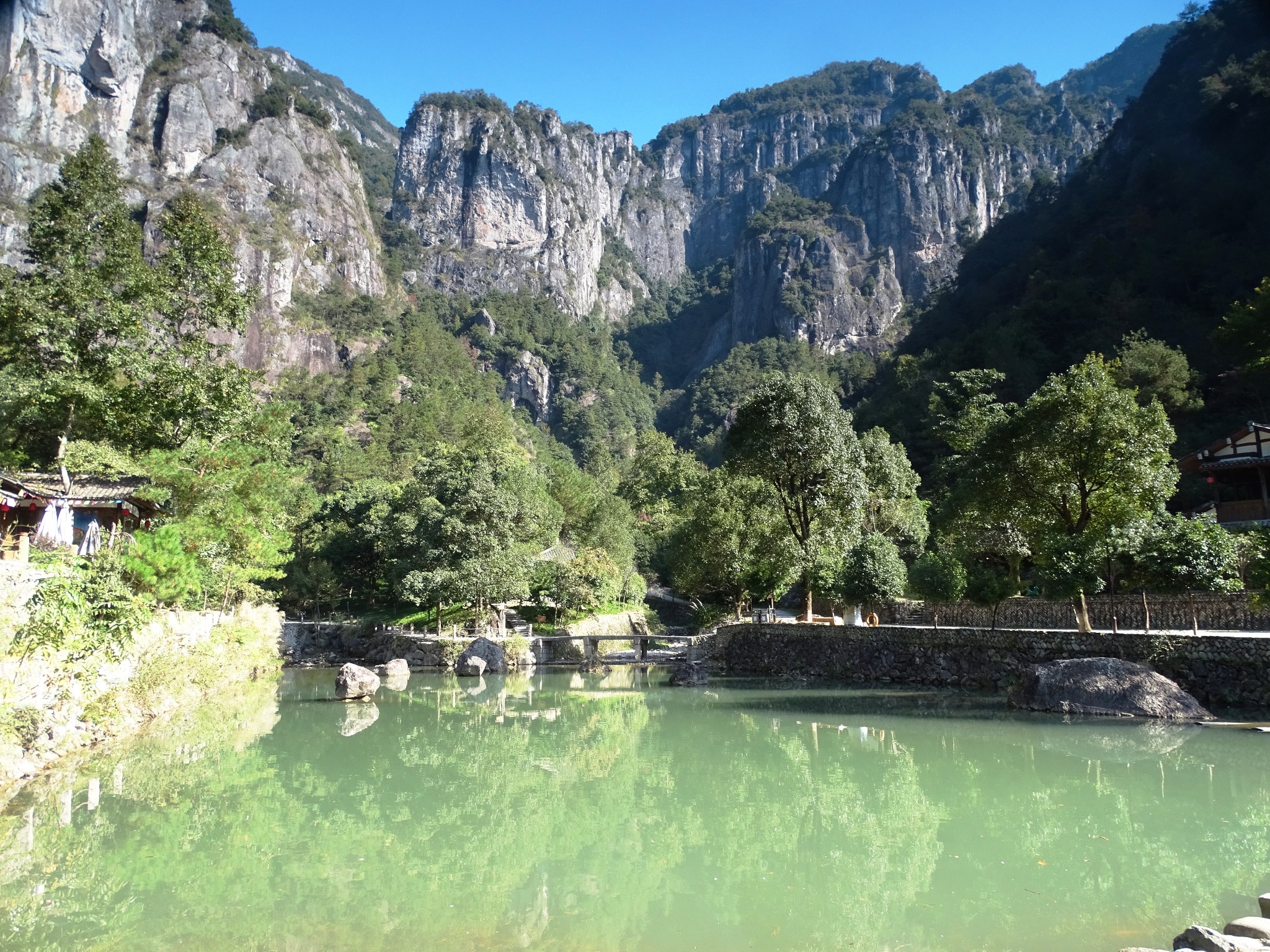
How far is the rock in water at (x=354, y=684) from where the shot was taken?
70.1ft

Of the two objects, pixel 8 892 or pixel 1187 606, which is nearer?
pixel 8 892

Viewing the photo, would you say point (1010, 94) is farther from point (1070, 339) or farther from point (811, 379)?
point (811, 379)

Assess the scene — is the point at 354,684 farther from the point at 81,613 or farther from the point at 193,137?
the point at 193,137

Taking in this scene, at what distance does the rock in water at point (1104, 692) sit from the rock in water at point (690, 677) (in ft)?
32.9

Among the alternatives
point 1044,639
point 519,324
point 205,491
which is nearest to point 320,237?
point 519,324

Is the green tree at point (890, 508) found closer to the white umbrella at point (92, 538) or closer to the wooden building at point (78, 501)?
the wooden building at point (78, 501)

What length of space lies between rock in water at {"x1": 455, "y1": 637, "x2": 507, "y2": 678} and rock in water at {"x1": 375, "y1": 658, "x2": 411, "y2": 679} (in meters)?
1.96

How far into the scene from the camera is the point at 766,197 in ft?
524

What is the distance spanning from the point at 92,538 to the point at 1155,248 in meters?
57.5

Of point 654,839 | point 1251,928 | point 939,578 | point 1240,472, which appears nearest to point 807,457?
point 939,578

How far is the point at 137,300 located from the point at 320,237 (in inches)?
3296

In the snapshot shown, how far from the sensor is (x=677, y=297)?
15488cm

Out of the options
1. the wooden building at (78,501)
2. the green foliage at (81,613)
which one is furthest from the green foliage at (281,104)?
the green foliage at (81,613)

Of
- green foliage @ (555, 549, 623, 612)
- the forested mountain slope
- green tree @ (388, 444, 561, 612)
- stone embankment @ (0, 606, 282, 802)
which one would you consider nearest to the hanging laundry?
stone embankment @ (0, 606, 282, 802)
